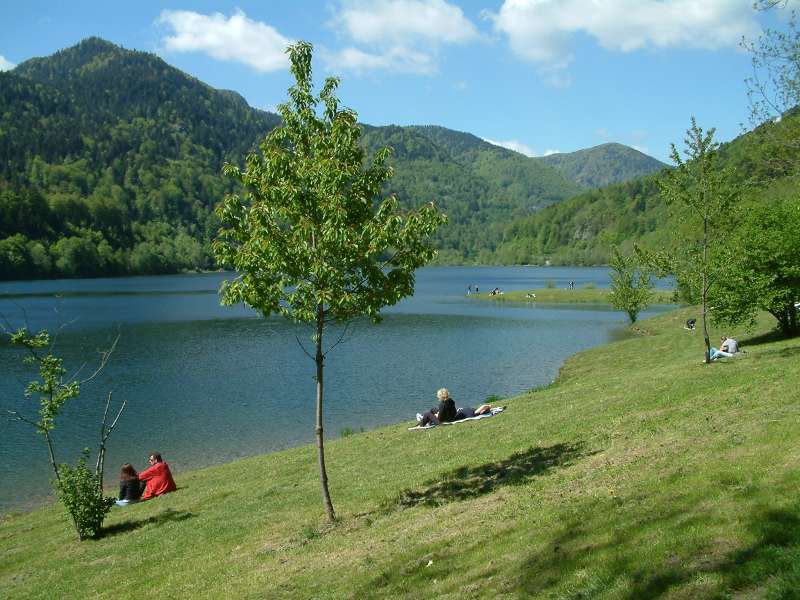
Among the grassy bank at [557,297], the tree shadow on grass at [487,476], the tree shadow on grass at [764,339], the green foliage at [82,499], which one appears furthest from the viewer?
the grassy bank at [557,297]

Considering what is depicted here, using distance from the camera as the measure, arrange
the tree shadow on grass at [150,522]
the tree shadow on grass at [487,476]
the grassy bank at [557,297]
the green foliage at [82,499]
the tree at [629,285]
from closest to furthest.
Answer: the tree shadow on grass at [487,476] → the green foliage at [82,499] → the tree shadow on grass at [150,522] → the tree at [629,285] → the grassy bank at [557,297]

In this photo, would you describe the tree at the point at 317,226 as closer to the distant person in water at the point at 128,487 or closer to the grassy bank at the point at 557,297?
the distant person in water at the point at 128,487

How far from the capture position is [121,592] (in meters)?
12.1

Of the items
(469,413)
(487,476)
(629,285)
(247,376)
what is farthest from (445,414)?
(629,285)

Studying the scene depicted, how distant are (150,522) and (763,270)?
27.6m

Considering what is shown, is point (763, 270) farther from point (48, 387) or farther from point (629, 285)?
point (629, 285)

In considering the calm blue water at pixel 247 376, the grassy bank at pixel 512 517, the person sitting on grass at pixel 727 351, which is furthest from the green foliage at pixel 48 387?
the person sitting on grass at pixel 727 351

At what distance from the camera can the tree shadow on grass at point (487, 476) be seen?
1370 centimetres

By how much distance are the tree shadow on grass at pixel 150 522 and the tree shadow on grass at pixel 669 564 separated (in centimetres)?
1213

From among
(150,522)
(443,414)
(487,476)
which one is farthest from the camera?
(443,414)

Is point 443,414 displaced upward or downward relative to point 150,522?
upward

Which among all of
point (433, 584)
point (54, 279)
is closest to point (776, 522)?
point (433, 584)

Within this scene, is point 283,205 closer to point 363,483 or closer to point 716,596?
point 363,483

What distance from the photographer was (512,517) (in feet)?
35.8
